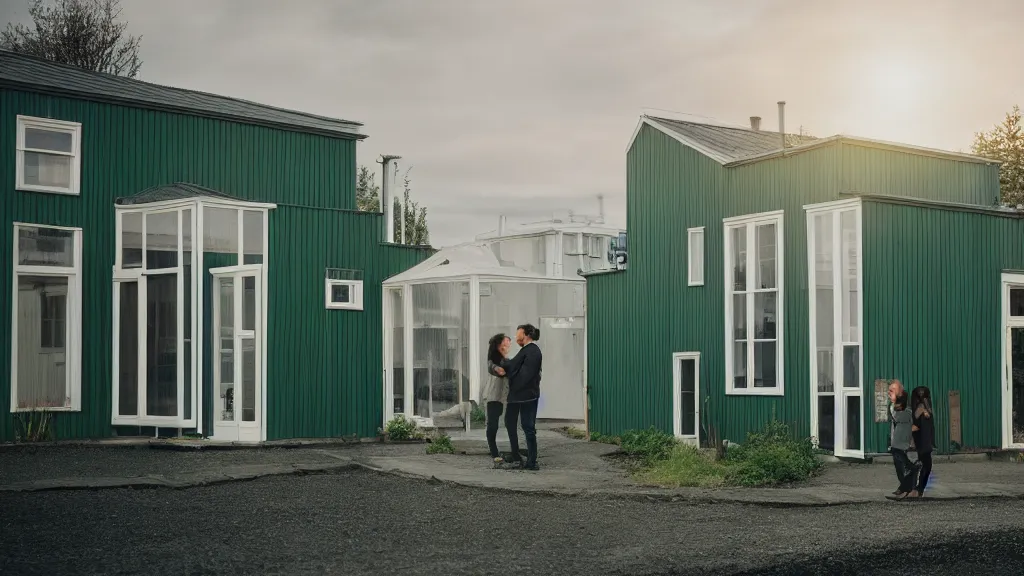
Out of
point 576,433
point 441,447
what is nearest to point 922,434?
point 441,447

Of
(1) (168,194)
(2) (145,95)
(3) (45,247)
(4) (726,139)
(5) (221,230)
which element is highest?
(2) (145,95)

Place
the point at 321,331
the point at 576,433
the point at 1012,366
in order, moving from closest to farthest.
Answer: the point at 1012,366
the point at 321,331
the point at 576,433

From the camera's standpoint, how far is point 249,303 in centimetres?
1966

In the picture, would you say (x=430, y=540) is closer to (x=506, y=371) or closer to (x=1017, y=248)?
(x=506, y=371)

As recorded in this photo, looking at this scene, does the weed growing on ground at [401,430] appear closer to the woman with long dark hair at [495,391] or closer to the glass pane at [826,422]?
the woman with long dark hair at [495,391]

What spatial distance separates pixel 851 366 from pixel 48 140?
13.4 meters

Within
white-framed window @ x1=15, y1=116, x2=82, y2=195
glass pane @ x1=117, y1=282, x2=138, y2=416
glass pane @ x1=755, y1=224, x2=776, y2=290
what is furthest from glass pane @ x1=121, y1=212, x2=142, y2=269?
glass pane @ x1=755, y1=224, x2=776, y2=290

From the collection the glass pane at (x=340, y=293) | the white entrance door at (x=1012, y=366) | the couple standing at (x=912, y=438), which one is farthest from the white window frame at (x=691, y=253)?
the couple standing at (x=912, y=438)

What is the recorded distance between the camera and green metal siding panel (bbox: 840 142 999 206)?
17750 millimetres

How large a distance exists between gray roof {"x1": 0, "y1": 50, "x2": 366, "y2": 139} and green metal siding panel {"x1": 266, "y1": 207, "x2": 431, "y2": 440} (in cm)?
289

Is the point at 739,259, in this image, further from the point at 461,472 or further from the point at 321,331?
the point at 321,331

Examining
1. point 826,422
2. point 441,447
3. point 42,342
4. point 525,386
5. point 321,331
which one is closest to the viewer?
point 525,386

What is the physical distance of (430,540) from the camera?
33.5 ft

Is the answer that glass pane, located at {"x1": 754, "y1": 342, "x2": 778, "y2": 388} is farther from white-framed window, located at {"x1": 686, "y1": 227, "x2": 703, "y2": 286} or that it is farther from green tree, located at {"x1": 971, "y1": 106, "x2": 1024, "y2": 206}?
green tree, located at {"x1": 971, "y1": 106, "x2": 1024, "y2": 206}
